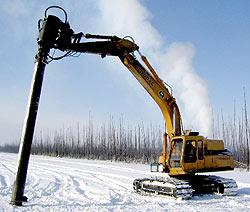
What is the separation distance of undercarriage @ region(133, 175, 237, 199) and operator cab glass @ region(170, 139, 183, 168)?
54cm

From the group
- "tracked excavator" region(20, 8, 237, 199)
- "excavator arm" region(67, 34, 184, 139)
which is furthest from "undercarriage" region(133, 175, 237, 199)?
"excavator arm" region(67, 34, 184, 139)

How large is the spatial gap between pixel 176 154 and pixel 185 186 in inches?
61.8

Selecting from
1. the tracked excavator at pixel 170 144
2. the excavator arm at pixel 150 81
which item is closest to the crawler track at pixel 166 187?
Result: the tracked excavator at pixel 170 144

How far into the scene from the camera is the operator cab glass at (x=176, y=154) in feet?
44.2

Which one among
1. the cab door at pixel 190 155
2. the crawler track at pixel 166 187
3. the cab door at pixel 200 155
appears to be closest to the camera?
the crawler track at pixel 166 187

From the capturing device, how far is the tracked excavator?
12422mm

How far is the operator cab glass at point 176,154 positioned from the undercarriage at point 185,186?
0.54 metres

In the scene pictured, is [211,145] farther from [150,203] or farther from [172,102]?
[150,203]

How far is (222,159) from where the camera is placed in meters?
14.0

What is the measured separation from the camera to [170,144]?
1395cm

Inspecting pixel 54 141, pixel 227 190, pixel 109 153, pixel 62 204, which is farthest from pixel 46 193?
pixel 54 141

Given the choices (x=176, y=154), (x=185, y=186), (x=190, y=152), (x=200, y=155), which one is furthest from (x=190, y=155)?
(x=185, y=186)

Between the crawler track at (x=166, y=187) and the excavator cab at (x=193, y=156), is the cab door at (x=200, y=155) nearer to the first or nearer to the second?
the excavator cab at (x=193, y=156)

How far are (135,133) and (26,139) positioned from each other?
2250 inches
